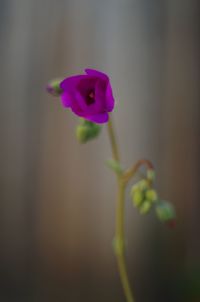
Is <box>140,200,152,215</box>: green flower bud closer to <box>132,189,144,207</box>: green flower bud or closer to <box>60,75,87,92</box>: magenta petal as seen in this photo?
<box>132,189,144,207</box>: green flower bud

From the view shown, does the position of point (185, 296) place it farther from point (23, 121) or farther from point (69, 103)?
point (69, 103)

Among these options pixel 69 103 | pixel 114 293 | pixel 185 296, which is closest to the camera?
pixel 69 103

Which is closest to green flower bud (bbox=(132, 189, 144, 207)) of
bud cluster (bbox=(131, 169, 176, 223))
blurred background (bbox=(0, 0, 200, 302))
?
bud cluster (bbox=(131, 169, 176, 223))

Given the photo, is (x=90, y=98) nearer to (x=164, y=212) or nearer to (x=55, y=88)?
(x=55, y=88)

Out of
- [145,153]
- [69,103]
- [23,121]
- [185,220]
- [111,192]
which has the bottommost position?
[185,220]

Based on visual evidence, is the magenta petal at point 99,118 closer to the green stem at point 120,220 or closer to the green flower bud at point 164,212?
the green stem at point 120,220

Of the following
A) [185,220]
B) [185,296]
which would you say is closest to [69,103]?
[185,296]

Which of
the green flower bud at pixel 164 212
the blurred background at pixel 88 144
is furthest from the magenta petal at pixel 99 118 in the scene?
the blurred background at pixel 88 144
